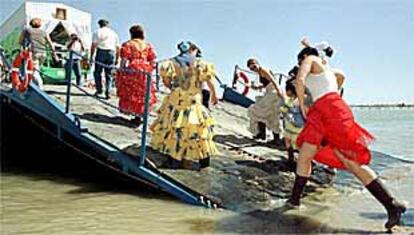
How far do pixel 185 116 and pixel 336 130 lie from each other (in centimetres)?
199

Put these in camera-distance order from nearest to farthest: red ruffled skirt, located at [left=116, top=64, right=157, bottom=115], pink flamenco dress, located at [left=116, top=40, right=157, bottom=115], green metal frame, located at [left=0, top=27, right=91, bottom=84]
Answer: pink flamenco dress, located at [left=116, top=40, right=157, bottom=115], red ruffled skirt, located at [left=116, top=64, right=157, bottom=115], green metal frame, located at [left=0, top=27, right=91, bottom=84]

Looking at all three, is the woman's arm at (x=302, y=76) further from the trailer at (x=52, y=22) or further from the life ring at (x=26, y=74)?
the trailer at (x=52, y=22)

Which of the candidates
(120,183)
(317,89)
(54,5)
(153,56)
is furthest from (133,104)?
(54,5)

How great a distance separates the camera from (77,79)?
12.1 meters

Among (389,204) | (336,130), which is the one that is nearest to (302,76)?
(336,130)

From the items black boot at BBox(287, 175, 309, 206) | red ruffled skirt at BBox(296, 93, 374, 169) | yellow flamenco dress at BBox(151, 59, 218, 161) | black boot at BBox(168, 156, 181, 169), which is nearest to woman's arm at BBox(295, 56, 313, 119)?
red ruffled skirt at BBox(296, 93, 374, 169)

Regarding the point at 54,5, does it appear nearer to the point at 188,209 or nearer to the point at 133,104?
the point at 133,104

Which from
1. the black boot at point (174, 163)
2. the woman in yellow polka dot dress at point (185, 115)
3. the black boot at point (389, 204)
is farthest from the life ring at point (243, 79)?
the black boot at point (389, 204)

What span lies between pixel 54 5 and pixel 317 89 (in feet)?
37.2

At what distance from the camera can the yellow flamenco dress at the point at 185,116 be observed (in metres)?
7.39

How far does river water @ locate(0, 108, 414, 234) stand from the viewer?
5945 mm

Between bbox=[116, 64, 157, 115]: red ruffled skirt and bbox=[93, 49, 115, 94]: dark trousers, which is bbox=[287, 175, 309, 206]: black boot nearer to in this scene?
Answer: bbox=[116, 64, 157, 115]: red ruffled skirt

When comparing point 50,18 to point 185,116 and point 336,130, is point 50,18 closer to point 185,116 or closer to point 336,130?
point 185,116

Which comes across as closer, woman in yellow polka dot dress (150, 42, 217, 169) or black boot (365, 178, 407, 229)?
black boot (365, 178, 407, 229)
